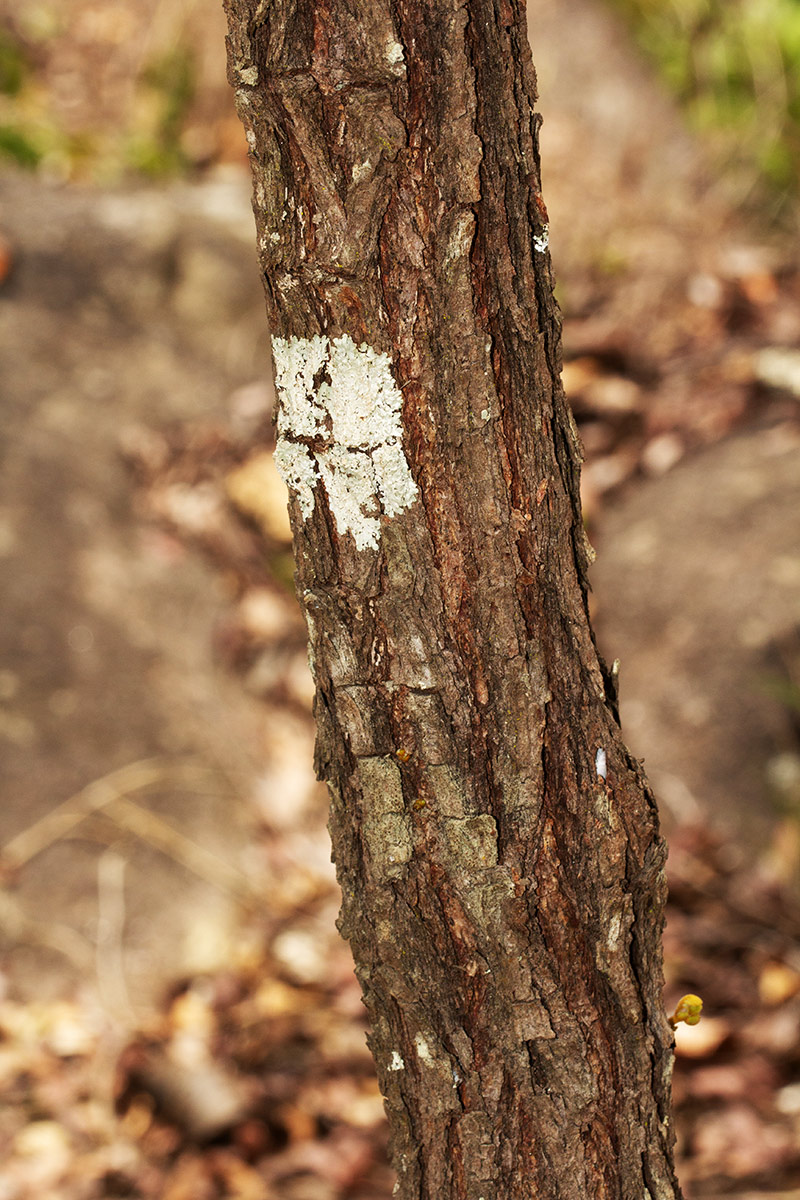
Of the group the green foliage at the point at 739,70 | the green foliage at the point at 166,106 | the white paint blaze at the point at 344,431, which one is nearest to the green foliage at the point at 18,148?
the green foliage at the point at 166,106

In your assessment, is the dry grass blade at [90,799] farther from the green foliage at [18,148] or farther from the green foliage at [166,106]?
the green foliage at [166,106]

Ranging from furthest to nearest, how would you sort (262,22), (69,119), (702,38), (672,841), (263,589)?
(69,119) < (702,38) < (263,589) < (672,841) < (262,22)

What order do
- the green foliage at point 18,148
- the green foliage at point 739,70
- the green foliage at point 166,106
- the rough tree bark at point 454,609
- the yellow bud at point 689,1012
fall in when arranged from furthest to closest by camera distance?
the green foliage at point 166,106 < the green foliage at point 18,148 < the green foliage at point 739,70 < the yellow bud at point 689,1012 < the rough tree bark at point 454,609

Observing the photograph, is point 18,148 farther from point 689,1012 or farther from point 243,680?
point 689,1012

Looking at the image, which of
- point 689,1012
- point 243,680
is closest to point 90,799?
point 243,680

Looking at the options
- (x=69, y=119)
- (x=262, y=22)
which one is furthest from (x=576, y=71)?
(x=262, y=22)

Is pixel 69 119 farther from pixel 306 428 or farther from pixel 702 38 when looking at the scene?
pixel 306 428

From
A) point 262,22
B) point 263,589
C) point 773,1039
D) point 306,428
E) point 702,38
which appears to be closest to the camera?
point 262,22
